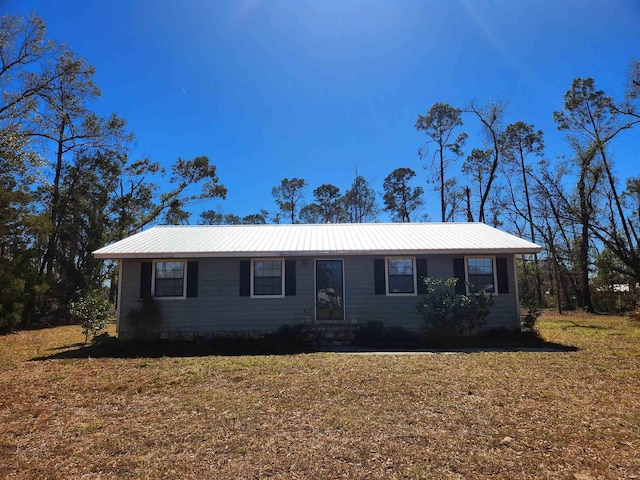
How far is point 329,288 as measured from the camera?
35.7 feet

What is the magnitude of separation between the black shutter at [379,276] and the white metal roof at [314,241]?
450mm

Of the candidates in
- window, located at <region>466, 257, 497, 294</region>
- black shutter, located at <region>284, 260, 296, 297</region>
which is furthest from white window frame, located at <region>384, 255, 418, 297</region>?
black shutter, located at <region>284, 260, 296, 297</region>

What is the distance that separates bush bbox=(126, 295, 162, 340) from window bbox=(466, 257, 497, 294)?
8.51m

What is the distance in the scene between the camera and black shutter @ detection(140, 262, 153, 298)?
1048 centimetres

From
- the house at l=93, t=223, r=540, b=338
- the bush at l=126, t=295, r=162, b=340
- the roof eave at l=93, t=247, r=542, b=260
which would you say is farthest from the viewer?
the house at l=93, t=223, r=540, b=338

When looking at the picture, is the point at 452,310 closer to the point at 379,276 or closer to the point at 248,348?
the point at 379,276

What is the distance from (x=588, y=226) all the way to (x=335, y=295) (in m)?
16.9

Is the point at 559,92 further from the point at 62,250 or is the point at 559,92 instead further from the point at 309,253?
the point at 62,250

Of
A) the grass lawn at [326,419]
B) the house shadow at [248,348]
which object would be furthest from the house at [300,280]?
the grass lawn at [326,419]

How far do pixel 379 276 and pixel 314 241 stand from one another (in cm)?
216

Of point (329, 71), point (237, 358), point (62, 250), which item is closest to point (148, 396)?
point (237, 358)

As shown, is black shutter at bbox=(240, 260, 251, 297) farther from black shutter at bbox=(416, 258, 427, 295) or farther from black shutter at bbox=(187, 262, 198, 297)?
black shutter at bbox=(416, 258, 427, 295)

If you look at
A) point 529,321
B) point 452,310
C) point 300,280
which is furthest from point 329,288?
point 529,321

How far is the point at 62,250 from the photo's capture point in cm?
1959
